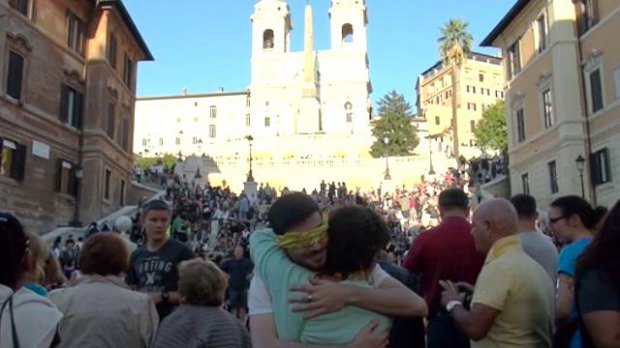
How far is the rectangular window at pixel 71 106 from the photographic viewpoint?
1083 inches

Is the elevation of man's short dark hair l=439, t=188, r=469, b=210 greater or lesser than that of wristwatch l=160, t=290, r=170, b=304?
greater

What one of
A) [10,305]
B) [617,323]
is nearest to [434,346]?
[617,323]

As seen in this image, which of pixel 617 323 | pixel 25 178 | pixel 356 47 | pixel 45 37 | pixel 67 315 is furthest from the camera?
pixel 356 47

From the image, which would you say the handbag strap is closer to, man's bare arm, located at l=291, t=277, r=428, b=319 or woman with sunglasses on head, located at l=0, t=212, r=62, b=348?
woman with sunglasses on head, located at l=0, t=212, r=62, b=348

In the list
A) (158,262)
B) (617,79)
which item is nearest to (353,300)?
(158,262)

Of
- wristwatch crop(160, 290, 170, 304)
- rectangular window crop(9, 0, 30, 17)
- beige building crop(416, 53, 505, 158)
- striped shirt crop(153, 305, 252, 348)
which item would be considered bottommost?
striped shirt crop(153, 305, 252, 348)

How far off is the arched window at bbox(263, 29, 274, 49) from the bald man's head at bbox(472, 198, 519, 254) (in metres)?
95.0

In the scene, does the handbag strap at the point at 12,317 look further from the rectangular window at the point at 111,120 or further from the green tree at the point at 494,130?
the green tree at the point at 494,130

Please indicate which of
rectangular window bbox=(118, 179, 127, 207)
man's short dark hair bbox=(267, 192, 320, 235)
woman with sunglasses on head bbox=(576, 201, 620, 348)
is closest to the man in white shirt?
man's short dark hair bbox=(267, 192, 320, 235)

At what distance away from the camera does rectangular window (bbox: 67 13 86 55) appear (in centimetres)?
2841

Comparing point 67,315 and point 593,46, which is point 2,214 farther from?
point 593,46

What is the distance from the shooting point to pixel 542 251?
5.62 m

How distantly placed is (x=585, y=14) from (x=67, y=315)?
27.9 meters

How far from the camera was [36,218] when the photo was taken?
80.4ft
